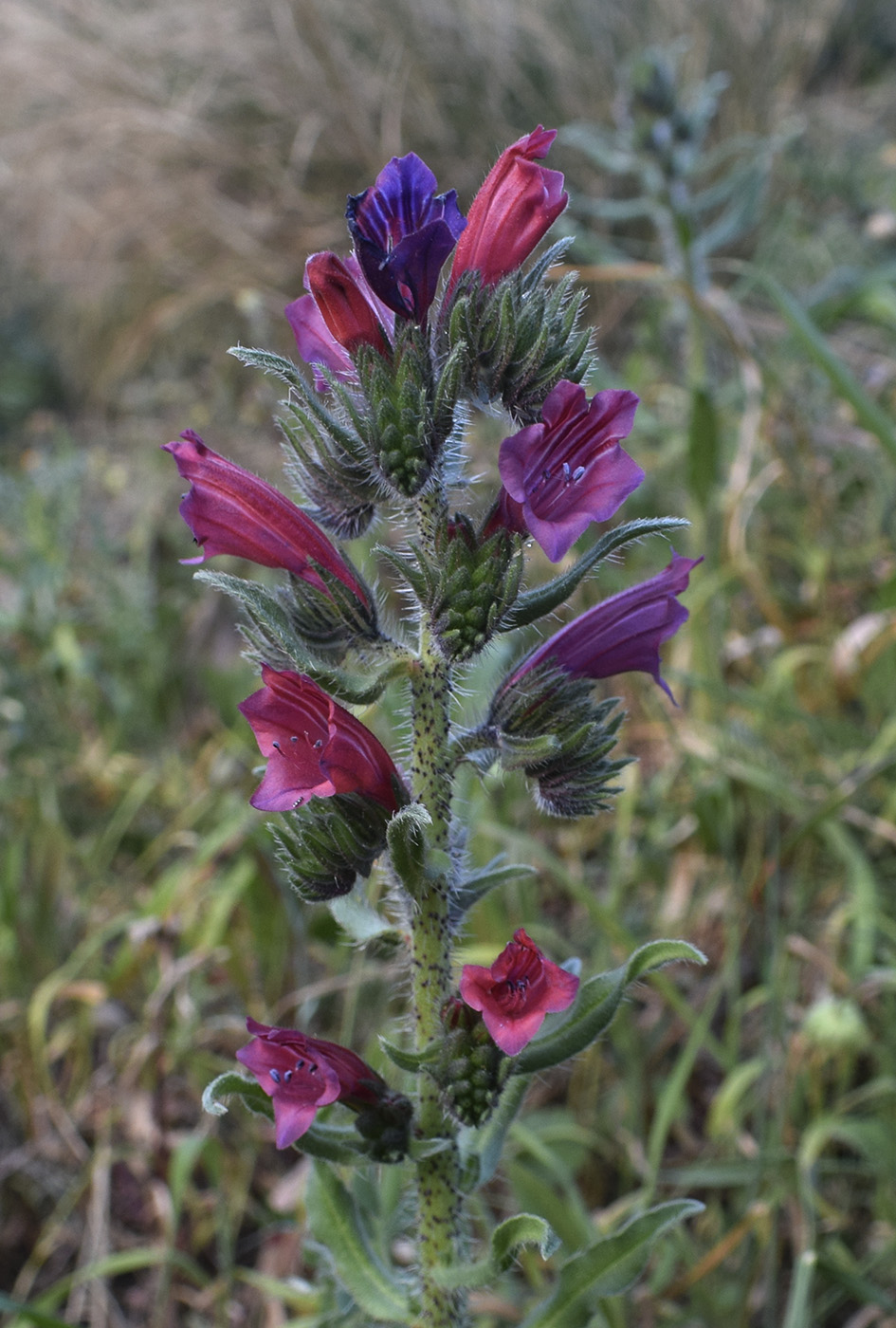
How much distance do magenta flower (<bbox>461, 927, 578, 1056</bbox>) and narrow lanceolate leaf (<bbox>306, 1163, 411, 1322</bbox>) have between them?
50cm

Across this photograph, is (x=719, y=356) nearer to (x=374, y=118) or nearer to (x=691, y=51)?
(x=691, y=51)

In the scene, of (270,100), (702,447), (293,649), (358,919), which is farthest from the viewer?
(270,100)

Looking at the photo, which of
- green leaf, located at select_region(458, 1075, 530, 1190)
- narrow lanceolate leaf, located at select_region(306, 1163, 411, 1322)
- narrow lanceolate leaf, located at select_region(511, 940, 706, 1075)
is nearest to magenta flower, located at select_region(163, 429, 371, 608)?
narrow lanceolate leaf, located at select_region(511, 940, 706, 1075)

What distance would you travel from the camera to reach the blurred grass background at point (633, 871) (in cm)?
243

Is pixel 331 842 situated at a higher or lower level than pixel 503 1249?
higher

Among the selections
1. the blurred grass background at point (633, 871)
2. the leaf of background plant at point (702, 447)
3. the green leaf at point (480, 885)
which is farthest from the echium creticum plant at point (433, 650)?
the leaf of background plant at point (702, 447)

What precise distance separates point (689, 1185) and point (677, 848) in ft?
3.36

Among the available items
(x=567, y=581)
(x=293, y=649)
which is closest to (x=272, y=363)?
(x=293, y=649)

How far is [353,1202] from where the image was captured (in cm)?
178

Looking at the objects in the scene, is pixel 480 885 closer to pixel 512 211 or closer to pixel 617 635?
pixel 617 635

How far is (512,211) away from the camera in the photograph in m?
1.56

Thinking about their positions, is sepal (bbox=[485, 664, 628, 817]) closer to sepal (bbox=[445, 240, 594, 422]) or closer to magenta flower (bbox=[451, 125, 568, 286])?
sepal (bbox=[445, 240, 594, 422])

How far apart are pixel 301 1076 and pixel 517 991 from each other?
35 centimetres

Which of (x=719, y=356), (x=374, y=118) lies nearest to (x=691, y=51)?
(x=374, y=118)
